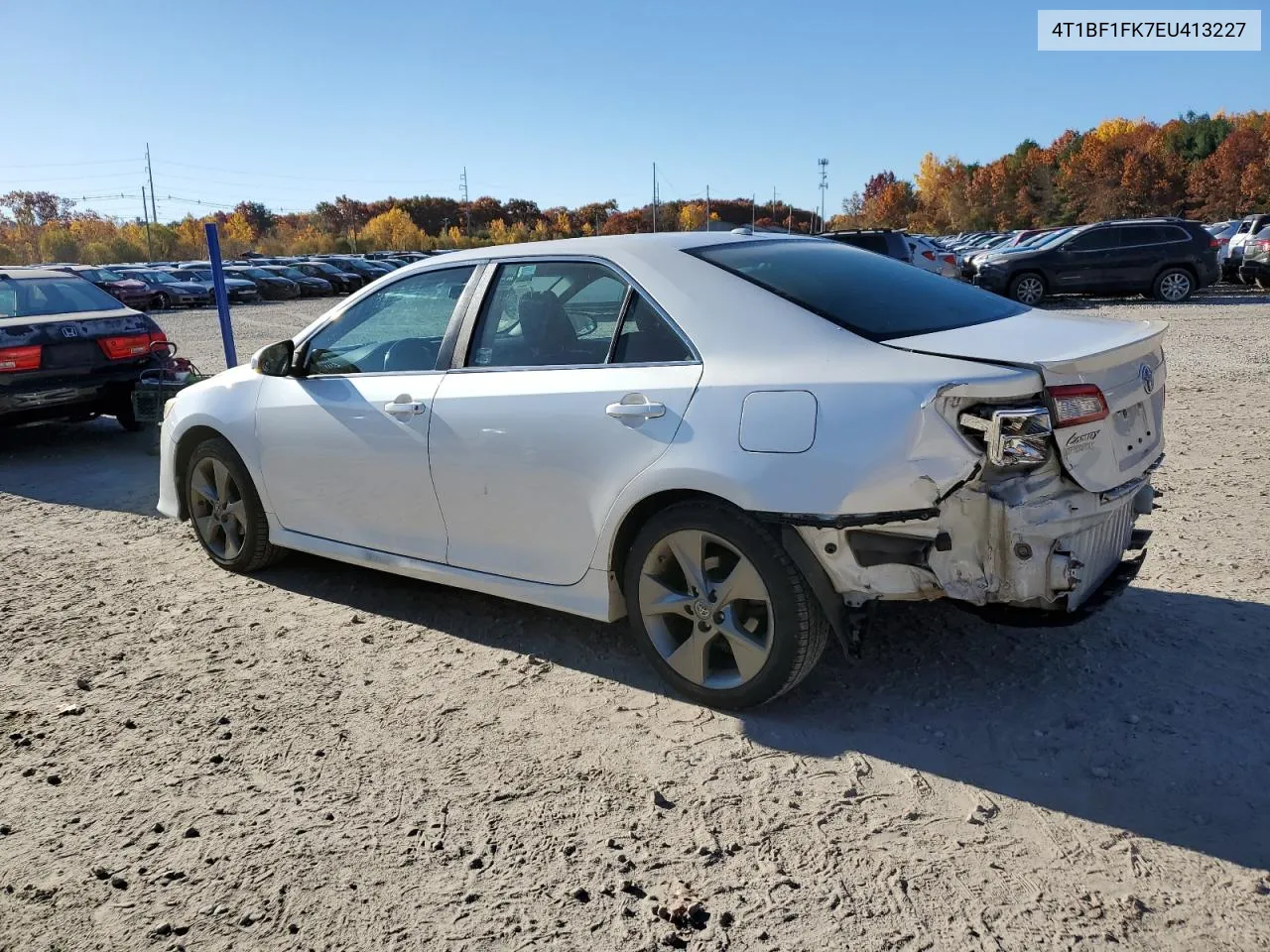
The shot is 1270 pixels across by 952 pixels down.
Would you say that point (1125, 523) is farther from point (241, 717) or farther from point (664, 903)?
point (241, 717)

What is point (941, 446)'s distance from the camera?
295 cm

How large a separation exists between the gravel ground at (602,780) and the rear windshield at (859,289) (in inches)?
51.1

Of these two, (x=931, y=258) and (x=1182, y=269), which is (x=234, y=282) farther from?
(x=1182, y=269)

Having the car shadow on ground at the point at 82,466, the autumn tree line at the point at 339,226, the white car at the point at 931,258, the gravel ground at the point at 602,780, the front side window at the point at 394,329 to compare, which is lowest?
the gravel ground at the point at 602,780

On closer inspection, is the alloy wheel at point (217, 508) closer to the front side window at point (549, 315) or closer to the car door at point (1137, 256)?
the front side window at point (549, 315)

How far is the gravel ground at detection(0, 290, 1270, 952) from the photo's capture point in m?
2.54

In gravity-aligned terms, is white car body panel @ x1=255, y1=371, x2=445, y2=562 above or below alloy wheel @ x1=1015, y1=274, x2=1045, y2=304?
below

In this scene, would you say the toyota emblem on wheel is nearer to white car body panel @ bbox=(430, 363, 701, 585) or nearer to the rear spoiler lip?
the rear spoiler lip

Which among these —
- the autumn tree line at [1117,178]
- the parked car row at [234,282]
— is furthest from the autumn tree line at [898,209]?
the parked car row at [234,282]

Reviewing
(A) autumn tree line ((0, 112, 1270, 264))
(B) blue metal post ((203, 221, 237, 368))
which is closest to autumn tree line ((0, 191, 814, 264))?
(A) autumn tree line ((0, 112, 1270, 264))

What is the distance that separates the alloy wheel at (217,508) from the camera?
5141 mm

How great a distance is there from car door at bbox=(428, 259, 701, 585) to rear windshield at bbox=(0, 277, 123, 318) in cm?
638

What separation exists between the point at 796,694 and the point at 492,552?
1.29 meters

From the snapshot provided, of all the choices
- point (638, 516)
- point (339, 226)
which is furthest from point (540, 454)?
point (339, 226)
